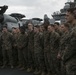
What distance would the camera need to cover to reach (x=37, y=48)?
36.7 feet

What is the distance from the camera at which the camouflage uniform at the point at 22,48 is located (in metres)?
12.7

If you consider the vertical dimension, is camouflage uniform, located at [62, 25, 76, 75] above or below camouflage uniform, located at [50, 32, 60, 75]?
above

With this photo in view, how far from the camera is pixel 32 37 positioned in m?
12.1

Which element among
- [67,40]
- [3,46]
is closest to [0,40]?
[3,46]

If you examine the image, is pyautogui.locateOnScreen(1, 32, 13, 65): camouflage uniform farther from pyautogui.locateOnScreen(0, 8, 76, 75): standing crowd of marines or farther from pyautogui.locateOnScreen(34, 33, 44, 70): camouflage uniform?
pyautogui.locateOnScreen(34, 33, 44, 70): camouflage uniform

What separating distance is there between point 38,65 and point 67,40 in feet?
20.5

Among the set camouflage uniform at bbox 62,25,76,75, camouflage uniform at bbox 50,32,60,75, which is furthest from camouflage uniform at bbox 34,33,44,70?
camouflage uniform at bbox 62,25,76,75

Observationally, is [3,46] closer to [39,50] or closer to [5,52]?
[5,52]

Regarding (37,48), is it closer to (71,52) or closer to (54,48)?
(54,48)

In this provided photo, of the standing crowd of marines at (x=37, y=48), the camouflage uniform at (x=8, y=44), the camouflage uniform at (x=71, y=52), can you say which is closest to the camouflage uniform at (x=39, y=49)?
the standing crowd of marines at (x=37, y=48)

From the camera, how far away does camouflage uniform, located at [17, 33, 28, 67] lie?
12.7m

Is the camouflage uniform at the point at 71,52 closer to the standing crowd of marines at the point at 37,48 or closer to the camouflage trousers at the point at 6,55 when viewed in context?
the standing crowd of marines at the point at 37,48

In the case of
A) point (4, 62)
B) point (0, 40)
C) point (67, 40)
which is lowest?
point (4, 62)

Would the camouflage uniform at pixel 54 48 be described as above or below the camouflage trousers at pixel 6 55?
above
